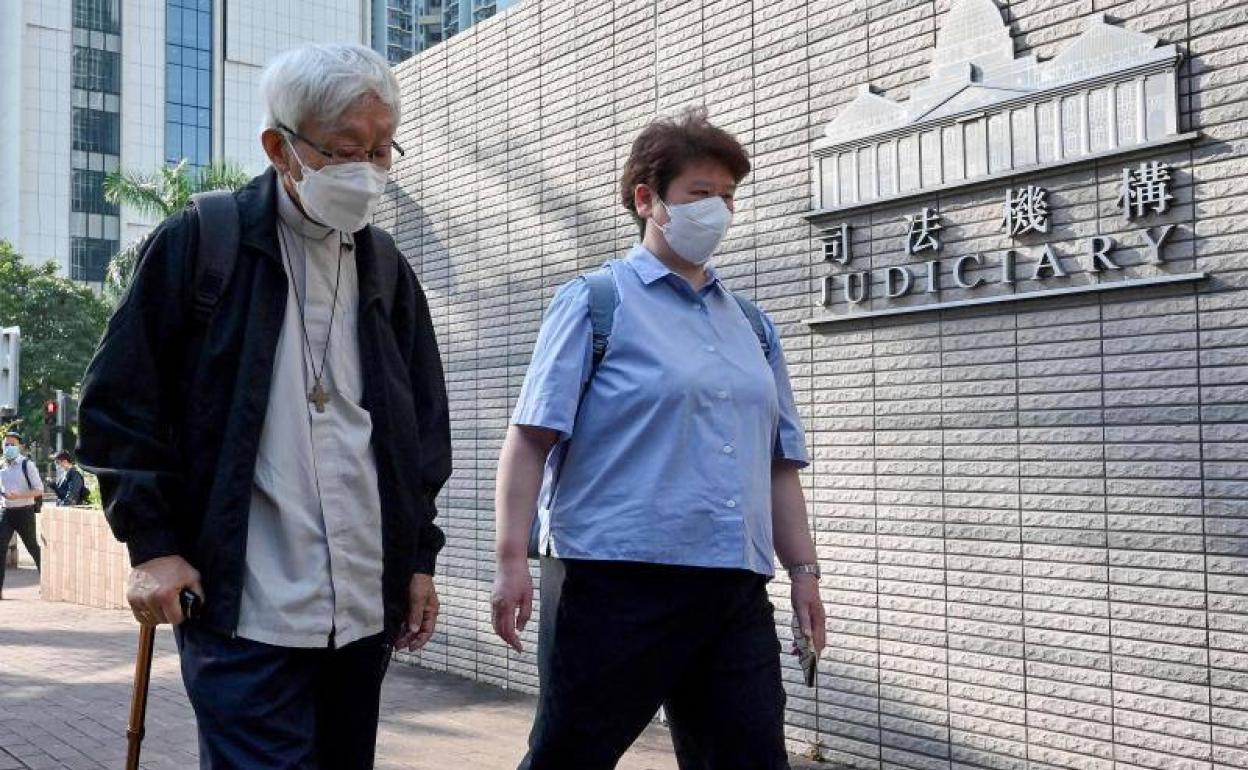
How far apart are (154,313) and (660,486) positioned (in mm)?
1080

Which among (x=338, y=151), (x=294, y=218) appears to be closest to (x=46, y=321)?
(x=294, y=218)

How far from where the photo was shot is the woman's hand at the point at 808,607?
10.5ft

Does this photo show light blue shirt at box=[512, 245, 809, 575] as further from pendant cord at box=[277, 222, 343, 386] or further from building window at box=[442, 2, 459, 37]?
building window at box=[442, 2, 459, 37]

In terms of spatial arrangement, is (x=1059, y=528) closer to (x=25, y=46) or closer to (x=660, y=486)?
(x=660, y=486)

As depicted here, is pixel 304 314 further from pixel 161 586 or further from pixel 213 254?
pixel 161 586

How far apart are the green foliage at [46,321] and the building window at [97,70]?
25.6 metres

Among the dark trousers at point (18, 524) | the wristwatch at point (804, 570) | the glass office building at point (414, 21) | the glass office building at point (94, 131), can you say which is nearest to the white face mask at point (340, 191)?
the wristwatch at point (804, 570)

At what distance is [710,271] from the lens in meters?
3.24

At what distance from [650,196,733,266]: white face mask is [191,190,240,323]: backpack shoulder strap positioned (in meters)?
1.03

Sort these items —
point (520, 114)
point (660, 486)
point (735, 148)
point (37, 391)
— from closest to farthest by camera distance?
point (660, 486) → point (735, 148) → point (520, 114) → point (37, 391)

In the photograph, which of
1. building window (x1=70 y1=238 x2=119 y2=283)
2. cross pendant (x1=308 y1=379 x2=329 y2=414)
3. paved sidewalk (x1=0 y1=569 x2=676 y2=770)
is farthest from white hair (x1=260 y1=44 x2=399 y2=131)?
building window (x1=70 y1=238 x2=119 y2=283)

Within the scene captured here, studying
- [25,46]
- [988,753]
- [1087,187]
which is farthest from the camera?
[25,46]

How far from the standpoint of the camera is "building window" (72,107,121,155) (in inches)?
2635

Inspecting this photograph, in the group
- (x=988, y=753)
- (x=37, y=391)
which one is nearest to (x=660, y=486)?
(x=988, y=753)
